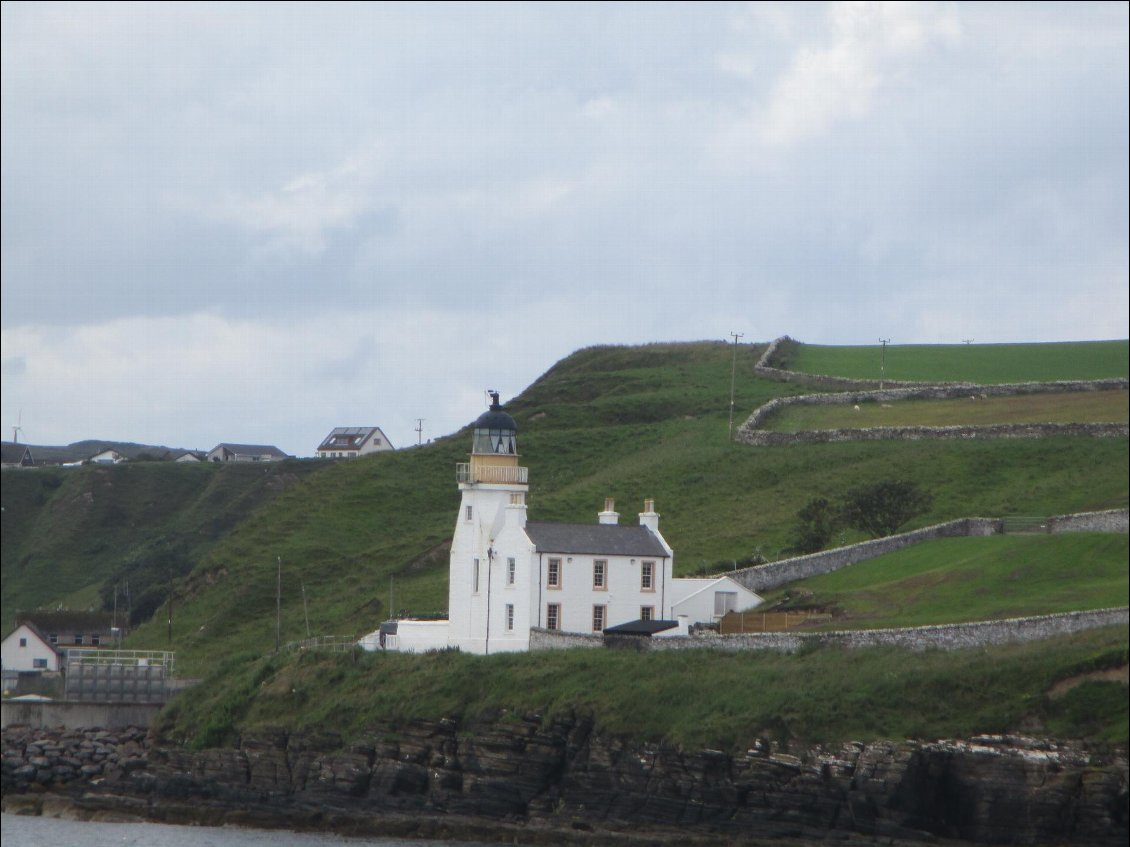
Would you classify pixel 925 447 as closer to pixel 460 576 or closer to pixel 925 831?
pixel 460 576

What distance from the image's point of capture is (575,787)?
48.4 metres

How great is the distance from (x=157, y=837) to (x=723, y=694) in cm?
1667

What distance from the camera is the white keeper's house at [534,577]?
57062 mm

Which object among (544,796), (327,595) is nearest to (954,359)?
(327,595)

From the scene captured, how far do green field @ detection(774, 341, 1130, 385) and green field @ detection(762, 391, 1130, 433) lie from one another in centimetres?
678

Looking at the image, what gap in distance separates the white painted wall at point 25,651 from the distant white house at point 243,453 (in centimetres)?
7071

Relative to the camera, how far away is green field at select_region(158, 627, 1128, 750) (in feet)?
144

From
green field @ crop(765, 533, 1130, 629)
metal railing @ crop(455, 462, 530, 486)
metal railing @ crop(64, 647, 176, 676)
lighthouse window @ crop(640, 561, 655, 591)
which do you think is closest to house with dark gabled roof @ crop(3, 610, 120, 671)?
metal railing @ crop(64, 647, 176, 676)

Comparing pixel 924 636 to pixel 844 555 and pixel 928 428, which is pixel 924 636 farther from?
pixel 928 428

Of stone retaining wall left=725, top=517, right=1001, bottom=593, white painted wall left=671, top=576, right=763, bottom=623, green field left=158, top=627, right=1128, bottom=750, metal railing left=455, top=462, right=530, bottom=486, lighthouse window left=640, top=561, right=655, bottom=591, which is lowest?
green field left=158, top=627, right=1128, bottom=750

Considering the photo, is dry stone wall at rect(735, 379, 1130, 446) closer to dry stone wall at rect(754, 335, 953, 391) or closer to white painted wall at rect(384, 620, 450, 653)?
dry stone wall at rect(754, 335, 953, 391)

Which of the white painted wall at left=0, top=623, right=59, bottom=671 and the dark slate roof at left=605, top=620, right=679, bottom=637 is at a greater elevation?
the dark slate roof at left=605, top=620, right=679, bottom=637

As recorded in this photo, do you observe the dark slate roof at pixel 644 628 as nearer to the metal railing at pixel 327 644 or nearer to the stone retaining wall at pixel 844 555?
the stone retaining wall at pixel 844 555

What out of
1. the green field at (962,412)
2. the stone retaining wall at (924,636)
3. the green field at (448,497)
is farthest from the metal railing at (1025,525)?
the green field at (962,412)
